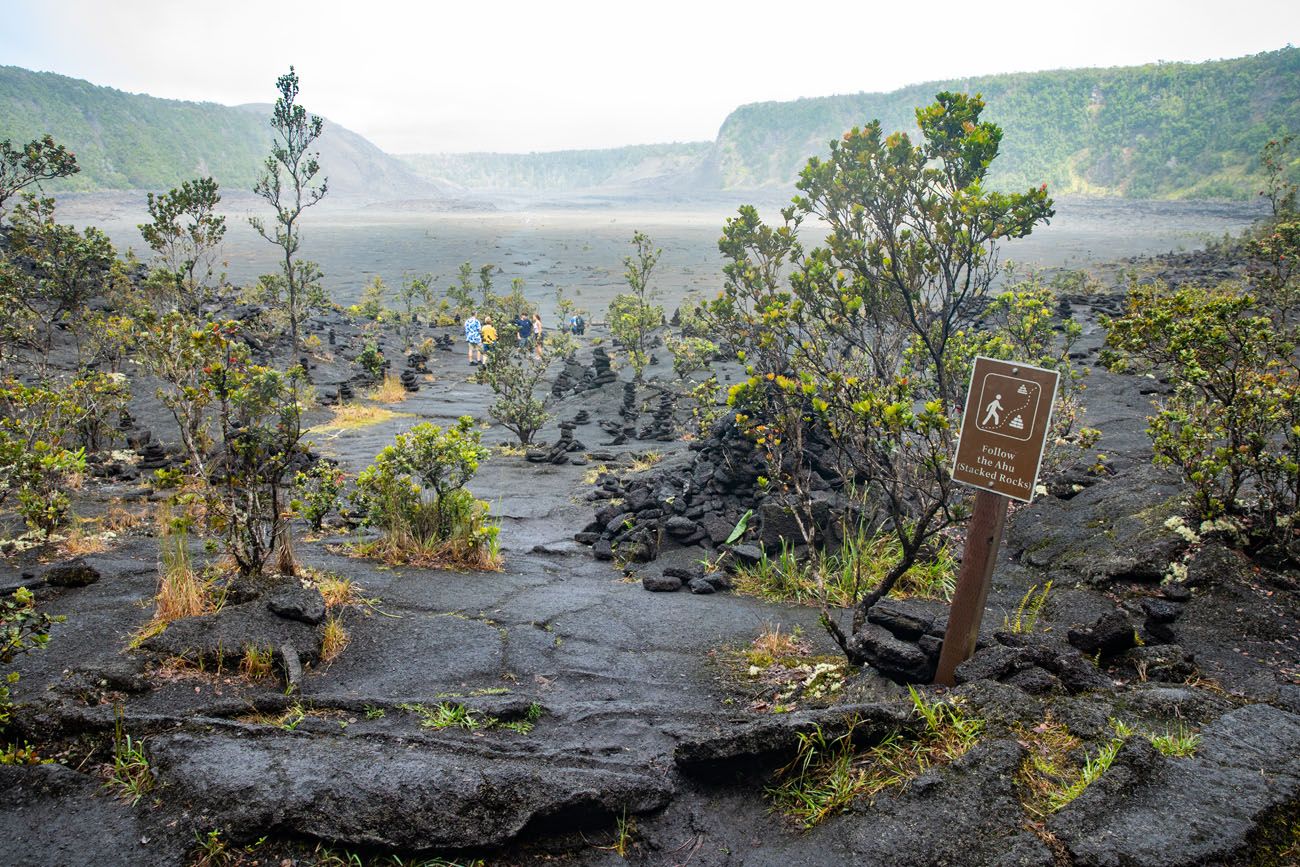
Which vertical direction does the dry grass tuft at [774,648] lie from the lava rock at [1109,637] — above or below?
below

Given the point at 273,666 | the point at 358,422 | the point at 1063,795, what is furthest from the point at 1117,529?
the point at 358,422

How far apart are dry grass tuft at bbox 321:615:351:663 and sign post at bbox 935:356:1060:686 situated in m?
3.68

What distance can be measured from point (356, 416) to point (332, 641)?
11.1 metres

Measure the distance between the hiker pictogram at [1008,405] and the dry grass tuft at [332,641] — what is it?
3993mm

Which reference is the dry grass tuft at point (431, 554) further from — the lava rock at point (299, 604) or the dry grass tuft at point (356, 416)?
the dry grass tuft at point (356, 416)

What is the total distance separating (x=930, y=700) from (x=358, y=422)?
1321cm

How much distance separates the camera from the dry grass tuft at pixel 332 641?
4.89 metres

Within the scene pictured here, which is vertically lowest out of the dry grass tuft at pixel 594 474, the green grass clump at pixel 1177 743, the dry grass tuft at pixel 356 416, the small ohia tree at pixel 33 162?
the dry grass tuft at pixel 356 416

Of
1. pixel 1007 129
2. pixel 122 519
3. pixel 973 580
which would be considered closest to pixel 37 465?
pixel 122 519

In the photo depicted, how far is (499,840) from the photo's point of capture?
3.08m

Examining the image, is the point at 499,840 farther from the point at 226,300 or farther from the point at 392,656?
the point at 226,300

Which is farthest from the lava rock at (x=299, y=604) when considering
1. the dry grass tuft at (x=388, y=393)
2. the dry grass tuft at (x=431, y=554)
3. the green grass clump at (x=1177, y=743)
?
the dry grass tuft at (x=388, y=393)

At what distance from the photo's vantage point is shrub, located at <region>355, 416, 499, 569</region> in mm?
7184

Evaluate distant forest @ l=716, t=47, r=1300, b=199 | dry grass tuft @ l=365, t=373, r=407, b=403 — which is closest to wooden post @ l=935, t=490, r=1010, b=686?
dry grass tuft @ l=365, t=373, r=407, b=403
